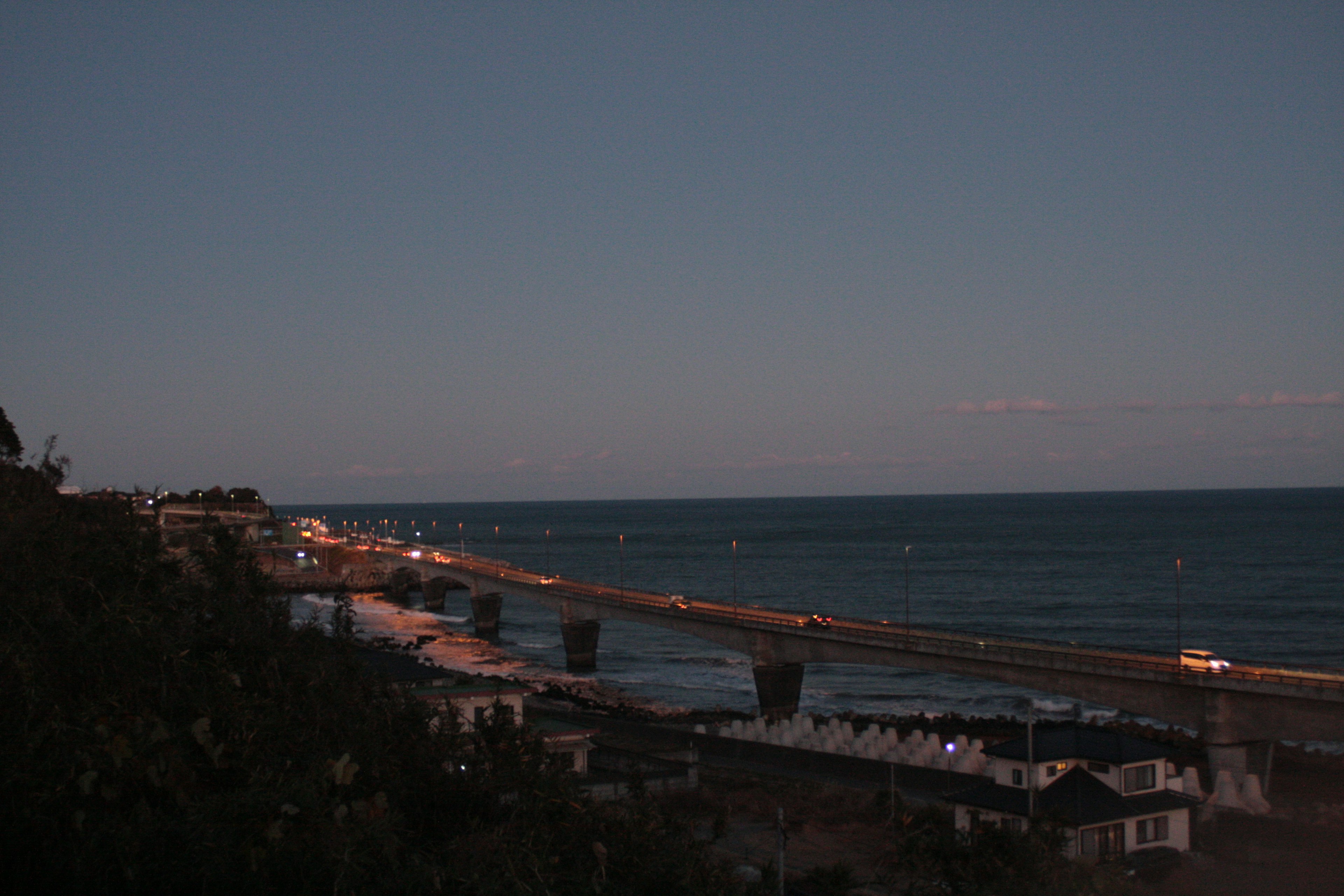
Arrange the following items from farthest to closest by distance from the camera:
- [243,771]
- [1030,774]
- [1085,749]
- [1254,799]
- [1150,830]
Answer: [1254,799], [1085,749], [1150,830], [1030,774], [243,771]

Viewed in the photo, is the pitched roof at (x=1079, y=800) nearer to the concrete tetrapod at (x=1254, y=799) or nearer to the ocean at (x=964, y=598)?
the concrete tetrapod at (x=1254, y=799)

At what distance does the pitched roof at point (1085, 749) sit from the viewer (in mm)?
24828

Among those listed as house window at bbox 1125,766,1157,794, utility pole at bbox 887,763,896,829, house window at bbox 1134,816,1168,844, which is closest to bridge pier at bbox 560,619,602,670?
utility pole at bbox 887,763,896,829

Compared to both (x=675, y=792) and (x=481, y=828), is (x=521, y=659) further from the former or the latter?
(x=481, y=828)

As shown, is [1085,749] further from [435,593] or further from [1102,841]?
[435,593]

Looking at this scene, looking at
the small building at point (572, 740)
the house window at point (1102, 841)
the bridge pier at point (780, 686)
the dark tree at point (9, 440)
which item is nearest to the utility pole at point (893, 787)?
the house window at point (1102, 841)

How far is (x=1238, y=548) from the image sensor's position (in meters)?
137

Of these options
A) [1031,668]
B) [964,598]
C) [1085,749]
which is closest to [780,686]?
[1031,668]

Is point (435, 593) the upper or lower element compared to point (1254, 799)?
lower

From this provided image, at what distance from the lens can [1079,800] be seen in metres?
23.4

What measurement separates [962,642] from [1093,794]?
775 inches

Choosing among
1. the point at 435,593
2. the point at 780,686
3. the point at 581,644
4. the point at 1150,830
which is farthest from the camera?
the point at 435,593

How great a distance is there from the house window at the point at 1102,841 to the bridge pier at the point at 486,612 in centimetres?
6986

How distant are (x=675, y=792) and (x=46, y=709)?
22104mm
